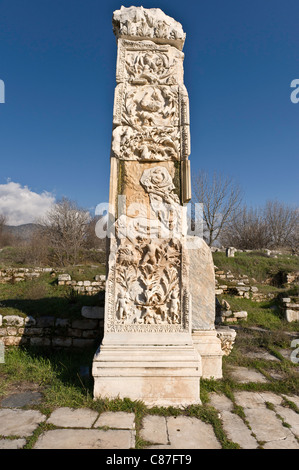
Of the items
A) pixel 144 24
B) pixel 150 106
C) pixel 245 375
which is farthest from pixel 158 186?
pixel 245 375

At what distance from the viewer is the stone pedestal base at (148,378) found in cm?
280

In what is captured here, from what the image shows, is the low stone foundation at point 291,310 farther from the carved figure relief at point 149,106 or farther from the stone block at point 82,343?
the carved figure relief at point 149,106

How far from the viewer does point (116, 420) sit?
2.45 metres

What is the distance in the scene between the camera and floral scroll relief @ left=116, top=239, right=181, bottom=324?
3.09 m

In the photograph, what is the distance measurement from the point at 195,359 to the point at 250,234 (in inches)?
1075

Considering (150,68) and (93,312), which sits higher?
(150,68)

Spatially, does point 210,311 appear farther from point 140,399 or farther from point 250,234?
point 250,234

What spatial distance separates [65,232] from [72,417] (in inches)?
672

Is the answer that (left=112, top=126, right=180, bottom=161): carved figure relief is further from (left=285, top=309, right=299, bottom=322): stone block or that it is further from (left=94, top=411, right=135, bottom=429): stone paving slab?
(left=285, top=309, right=299, bottom=322): stone block

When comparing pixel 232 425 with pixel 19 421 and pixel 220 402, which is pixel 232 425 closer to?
pixel 220 402

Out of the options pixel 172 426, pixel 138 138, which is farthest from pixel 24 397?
pixel 138 138

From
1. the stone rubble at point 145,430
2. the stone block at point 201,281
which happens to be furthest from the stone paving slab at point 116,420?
the stone block at point 201,281

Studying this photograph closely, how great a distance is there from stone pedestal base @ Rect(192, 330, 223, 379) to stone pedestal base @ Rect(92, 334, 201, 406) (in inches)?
30.6

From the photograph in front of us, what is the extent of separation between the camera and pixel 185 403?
111 inches
